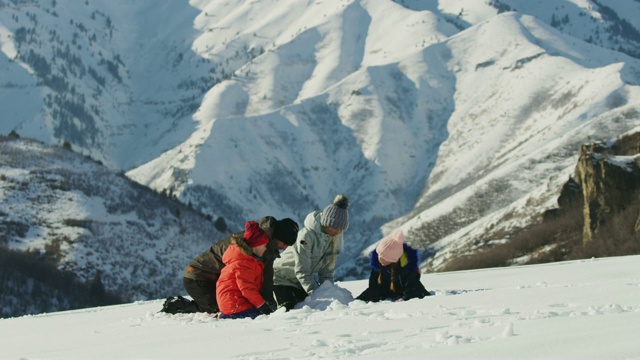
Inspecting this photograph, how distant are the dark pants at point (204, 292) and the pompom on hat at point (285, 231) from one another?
6.44 ft

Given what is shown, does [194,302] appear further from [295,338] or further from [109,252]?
[109,252]

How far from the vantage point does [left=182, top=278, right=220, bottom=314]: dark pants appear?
17859 millimetres

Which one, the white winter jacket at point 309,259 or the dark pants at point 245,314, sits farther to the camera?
the white winter jacket at point 309,259

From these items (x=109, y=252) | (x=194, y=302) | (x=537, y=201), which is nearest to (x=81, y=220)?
(x=109, y=252)

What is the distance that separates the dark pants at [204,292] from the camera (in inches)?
703

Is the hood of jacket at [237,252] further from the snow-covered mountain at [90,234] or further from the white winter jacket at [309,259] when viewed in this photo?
the snow-covered mountain at [90,234]

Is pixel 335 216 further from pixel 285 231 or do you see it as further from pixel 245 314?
pixel 245 314

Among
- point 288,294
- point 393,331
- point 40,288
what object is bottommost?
point 40,288

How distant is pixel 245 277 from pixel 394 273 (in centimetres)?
338

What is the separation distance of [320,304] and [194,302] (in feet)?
9.37

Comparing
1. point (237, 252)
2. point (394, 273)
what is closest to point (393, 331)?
point (237, 252)

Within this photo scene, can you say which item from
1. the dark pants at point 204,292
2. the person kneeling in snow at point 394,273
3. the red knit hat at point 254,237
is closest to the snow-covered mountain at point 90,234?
the dark pants at point 204,292

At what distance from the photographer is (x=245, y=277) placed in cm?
1658

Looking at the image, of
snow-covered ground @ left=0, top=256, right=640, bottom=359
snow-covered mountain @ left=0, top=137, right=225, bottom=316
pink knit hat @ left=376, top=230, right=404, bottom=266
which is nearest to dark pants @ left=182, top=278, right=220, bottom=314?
snow-covered ground @ left=0, top=256, right=640, bottom=359
